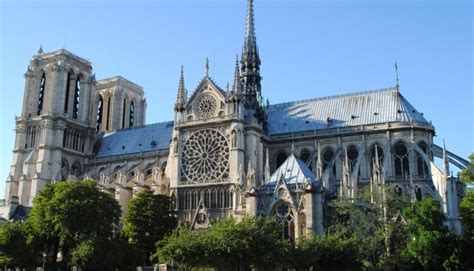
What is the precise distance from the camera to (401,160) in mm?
54781

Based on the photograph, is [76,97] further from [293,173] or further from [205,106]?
[293,173]

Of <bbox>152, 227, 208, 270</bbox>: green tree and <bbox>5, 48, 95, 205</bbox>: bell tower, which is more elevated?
<bbox>5, 48, 95, 205</bbox>: bell tower

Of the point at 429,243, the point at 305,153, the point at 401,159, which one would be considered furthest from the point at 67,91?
the point at 429,243

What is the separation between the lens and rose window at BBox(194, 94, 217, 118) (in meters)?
56.8

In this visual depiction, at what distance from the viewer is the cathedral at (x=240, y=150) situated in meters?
46.3

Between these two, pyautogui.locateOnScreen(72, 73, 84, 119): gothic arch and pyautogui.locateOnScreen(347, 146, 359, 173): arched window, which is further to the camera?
pyautogui.locateOnScreen(72, 73, 84, 119): gothic arch

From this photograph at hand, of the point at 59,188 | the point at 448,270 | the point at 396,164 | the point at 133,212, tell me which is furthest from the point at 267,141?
the point at 448,270

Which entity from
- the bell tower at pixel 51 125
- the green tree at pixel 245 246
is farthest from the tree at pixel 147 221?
the bell tower at pixel 51 125

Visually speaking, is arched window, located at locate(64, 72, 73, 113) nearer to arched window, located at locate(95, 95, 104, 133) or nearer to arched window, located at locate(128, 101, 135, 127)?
arched window, located at locate(95, 95, 104, 133)

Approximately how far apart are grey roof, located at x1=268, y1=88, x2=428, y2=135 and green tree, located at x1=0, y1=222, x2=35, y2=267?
27.6 meters

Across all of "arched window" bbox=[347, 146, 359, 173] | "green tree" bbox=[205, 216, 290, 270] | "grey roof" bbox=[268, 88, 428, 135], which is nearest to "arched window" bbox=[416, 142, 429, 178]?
→ "grey roof" bbox=[268, 88, 428, 135]

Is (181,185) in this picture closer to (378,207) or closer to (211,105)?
(211,105)

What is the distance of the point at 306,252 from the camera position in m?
33.8

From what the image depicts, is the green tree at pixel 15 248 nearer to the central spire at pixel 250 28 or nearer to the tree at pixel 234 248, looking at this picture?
the tree at pixel 234 248
